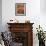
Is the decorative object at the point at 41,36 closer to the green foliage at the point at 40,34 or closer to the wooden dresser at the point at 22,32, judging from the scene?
the green foliage at the point at 40,34

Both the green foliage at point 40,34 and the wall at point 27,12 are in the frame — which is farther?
the wall at point 27,12

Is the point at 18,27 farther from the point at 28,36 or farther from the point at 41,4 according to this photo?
the point at 41,4

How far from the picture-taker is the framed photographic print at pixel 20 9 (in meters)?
6.40

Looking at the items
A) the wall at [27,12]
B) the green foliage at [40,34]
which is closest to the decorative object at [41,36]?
the green foliage at [40,34]

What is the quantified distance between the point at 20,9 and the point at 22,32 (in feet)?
3.22

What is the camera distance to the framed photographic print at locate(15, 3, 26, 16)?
640 cm

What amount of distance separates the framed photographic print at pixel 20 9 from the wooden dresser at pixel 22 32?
0.51 metres

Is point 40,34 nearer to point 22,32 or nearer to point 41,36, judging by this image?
point 41,36

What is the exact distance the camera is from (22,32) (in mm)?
6301

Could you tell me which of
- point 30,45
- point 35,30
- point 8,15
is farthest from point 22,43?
point 8,15

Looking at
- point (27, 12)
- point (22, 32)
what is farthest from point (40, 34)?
point (27, 12)

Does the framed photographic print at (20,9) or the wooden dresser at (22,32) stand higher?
the framed photographic print at (20,9)

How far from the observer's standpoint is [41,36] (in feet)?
20.4

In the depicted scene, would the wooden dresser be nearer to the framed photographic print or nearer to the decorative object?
the decorative object
